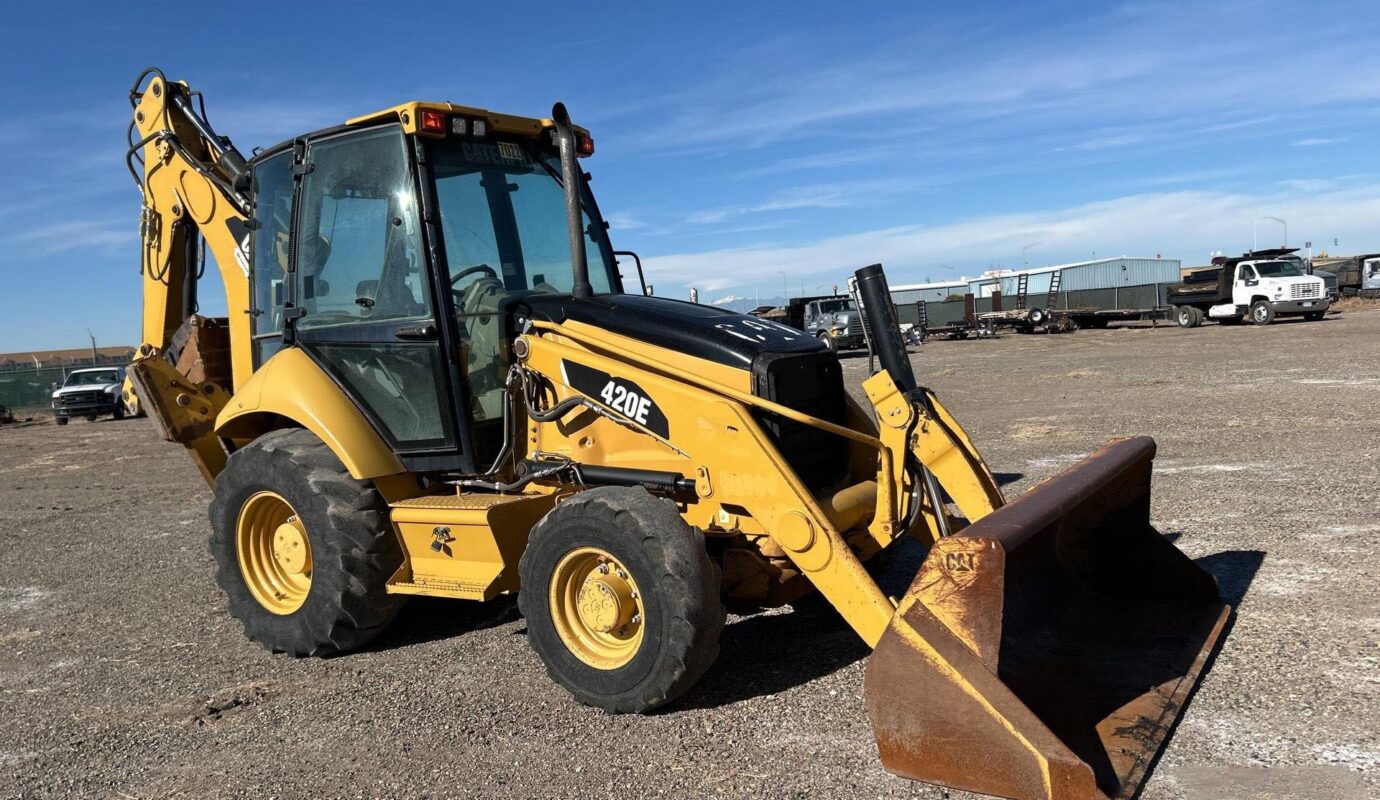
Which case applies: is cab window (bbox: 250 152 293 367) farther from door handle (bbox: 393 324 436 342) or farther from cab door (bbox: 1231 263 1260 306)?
cab door (bbox: 1231 263 1260 306)

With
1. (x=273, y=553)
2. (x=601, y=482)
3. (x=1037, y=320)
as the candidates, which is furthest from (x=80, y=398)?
(x=1037, y=320)

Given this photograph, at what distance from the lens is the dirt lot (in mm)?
3834

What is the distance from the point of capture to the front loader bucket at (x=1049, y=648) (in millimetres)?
3367

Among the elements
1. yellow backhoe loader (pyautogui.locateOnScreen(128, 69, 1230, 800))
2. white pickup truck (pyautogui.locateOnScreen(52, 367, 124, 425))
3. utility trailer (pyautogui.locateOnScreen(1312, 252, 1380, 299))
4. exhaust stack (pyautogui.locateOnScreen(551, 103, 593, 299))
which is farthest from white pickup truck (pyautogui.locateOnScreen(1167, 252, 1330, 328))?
exhaust stack (pyautogui.locateOnScreen(551, 103, 593, 299))

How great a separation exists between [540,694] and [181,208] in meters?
4.43

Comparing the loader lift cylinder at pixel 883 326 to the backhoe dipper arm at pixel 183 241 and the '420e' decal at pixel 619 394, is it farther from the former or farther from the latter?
the backhoe dipper arm at pixel 183 241

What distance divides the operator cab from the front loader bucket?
8.64 ft

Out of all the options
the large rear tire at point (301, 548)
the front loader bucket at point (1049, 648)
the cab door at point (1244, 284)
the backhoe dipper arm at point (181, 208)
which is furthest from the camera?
the cab door at point (1244, 284)

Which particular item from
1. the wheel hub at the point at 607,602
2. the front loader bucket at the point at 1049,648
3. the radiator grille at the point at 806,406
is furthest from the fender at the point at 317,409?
the front loader bucket at the point at 1049,648

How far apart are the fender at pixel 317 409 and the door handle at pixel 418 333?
579mm

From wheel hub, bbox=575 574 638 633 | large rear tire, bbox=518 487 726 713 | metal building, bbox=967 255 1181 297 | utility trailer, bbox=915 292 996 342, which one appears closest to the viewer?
large rear tire, bbox=518 487 726 713

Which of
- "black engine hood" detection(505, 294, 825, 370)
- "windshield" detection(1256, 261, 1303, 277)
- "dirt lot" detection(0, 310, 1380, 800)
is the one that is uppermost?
"windshield" detection(1256, 261, 1303, 277)

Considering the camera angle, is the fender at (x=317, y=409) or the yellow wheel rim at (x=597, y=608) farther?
the fender at (x=317, y=409)

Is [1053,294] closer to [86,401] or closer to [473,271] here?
[86,401]
